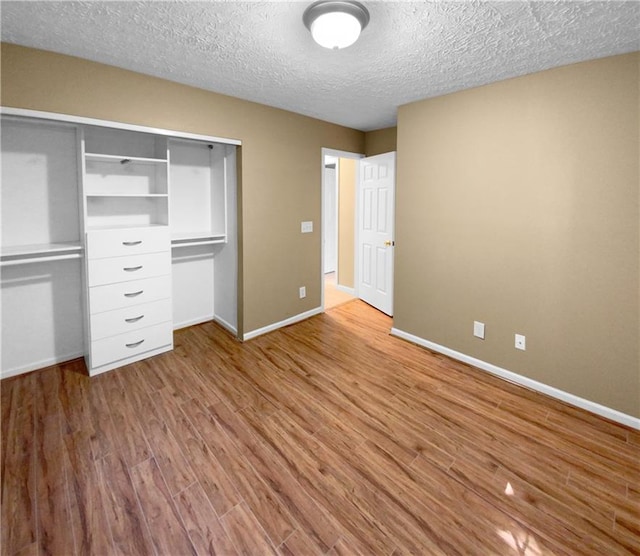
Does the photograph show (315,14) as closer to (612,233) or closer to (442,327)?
(612,233)

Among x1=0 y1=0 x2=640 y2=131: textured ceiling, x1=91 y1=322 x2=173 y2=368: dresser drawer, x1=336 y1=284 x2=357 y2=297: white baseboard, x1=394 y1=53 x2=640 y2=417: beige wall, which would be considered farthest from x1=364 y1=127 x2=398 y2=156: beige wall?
x1=91 y1=322 x2=173 y2=368: dresser drawer

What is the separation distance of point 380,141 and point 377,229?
1.14 metres

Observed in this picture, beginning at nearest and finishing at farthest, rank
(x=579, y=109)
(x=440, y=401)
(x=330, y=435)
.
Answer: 1. (x=330, y=435)
2. (x=579, y=109)
3. (x=440, y=401)

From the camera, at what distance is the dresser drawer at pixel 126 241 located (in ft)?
8.77

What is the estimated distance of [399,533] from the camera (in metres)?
1.53

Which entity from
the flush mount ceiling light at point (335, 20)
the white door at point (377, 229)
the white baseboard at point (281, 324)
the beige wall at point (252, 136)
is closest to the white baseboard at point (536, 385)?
the white door at point (377, 229)

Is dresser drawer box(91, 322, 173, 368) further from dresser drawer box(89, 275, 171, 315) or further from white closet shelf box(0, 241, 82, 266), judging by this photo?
white closet shelf box(0, 241, 82, 266)

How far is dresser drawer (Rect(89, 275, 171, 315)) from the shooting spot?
2.74m

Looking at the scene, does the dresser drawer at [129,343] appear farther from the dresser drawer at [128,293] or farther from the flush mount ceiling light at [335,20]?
the flush mount ceiling light at [335,20]

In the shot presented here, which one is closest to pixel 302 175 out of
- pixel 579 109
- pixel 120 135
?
pixel 120 135

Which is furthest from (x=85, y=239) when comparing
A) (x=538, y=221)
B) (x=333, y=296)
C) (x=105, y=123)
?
(x=538, y=221)

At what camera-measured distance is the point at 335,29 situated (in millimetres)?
1786

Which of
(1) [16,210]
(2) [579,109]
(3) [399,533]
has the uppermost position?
(2) [579,109]

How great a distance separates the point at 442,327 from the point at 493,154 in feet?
5.20
